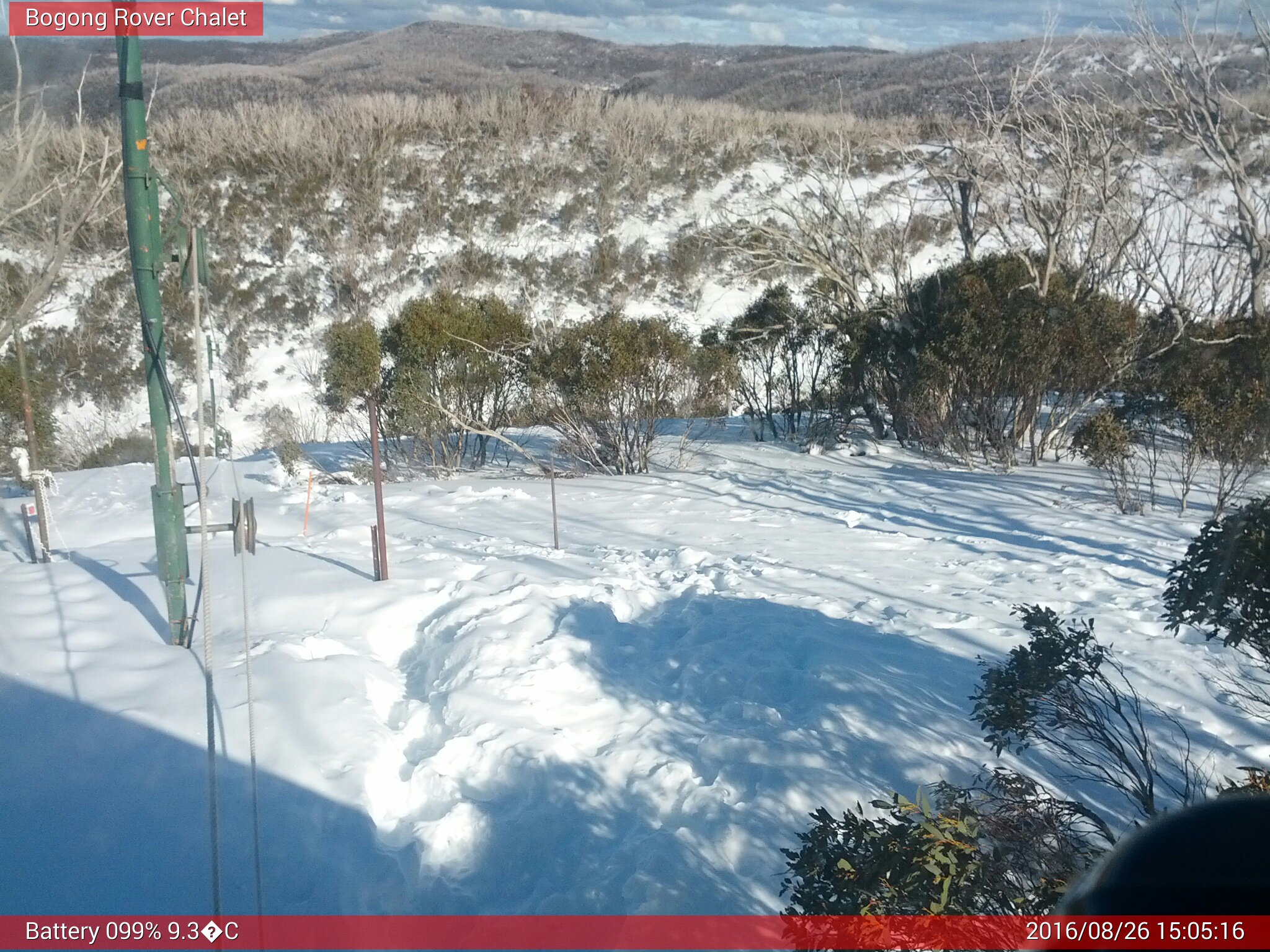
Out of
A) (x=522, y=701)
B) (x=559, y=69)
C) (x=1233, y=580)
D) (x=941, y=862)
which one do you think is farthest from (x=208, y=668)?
(x=559, y=69)

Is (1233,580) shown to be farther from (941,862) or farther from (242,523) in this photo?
(242,523)

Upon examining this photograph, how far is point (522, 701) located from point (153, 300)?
2.66 meters

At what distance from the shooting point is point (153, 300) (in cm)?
454

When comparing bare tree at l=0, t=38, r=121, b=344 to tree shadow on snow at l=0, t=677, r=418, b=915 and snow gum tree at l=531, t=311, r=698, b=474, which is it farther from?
snow gum tree at l=531, t=311, r=698, b=474

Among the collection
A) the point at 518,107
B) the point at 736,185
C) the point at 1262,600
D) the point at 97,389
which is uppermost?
the point at 518,107

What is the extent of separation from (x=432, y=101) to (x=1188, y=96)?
63.9 ft

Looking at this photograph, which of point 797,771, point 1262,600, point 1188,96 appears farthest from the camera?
point 1188,96

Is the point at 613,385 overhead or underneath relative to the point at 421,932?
overhead

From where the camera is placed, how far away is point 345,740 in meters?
4.03

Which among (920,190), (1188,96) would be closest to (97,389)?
(1188,96)

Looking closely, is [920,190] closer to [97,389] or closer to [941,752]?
[97,389]

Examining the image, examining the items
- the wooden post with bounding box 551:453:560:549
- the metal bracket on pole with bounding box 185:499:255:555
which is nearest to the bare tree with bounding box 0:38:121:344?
the metal bracket on pole with bounding box 185:499:255:555

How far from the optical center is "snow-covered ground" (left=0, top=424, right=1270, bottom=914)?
10.8 ft

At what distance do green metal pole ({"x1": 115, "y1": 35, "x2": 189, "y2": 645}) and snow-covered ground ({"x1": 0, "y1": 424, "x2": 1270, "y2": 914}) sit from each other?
0.48 meters
